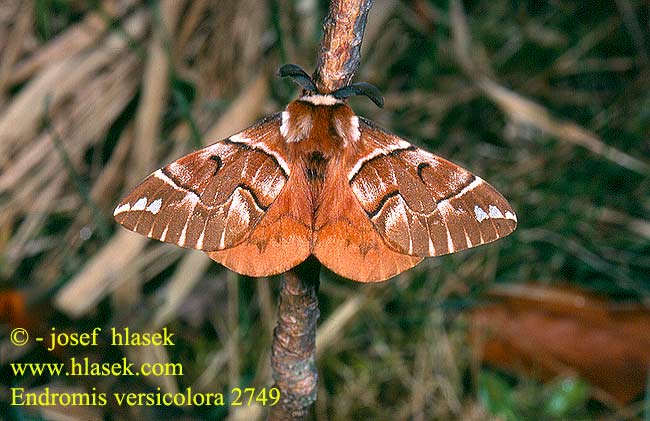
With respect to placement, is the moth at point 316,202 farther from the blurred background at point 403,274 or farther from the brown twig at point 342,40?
the blurred background at point 403,274

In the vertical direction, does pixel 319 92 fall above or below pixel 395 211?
above

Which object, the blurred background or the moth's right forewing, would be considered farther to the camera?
the blurred background

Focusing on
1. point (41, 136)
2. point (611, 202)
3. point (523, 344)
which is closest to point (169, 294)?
point (41, 136)

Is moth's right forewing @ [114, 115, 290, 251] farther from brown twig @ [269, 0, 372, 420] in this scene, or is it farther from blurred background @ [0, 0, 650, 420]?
blurred background @ [0, 0, 650, 420]

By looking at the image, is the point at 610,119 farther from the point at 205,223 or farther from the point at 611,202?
the point at 205,223

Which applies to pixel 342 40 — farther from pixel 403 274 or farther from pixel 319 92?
pixel 403 274

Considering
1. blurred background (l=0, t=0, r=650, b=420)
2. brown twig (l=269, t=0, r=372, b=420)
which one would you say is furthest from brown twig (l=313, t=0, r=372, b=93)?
blurred background (l=0, t=0, r=650, b=420)

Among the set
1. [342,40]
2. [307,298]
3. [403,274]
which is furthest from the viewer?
[403,274]

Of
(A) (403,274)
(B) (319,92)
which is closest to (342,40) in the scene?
(B) (319,92)
